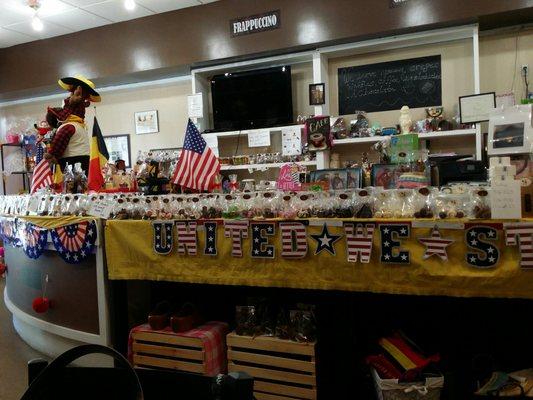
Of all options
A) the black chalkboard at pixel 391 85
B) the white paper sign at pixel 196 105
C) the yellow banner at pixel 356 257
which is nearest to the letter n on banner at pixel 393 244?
the yellow banner at pixel 356 257

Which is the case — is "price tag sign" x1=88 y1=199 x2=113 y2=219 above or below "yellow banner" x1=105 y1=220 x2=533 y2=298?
above

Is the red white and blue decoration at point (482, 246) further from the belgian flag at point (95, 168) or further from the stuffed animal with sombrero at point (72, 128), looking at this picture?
the stuffed animal with sombrero at point (72, 128)

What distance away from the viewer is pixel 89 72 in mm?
5488

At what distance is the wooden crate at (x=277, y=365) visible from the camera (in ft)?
6.86

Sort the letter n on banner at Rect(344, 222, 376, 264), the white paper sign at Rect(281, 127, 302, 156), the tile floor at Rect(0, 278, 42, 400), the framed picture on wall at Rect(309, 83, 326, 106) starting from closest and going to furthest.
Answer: the letter n on banner at Rect(344, 222, 376, 264) < the tile floor at Rect(0, 278, 42, 400) < the framed picture on wall at Rect(309, 83, 326, 106) < the white paper sign at Rect(281, 127, 302, 156)

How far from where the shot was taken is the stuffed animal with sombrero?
3342mm

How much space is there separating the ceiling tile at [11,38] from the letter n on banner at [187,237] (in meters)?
4.68

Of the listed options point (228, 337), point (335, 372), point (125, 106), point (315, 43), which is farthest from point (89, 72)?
point (335, 372)

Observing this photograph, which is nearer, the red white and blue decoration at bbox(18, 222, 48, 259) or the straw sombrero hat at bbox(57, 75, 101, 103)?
the red white and blue decoration at bbox(18, 222, 48, 259)

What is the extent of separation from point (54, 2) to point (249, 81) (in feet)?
7.35

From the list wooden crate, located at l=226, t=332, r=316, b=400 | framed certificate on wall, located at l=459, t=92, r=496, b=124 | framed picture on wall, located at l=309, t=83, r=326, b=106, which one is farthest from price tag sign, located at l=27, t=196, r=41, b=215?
framed certificate on wall, located at l=459, t=92, r=496, b=124

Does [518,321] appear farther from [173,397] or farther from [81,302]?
[81,302]

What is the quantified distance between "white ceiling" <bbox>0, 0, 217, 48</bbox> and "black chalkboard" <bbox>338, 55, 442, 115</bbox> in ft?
6.08

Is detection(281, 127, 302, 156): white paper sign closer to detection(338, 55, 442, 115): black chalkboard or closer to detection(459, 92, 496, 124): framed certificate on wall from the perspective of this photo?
detection(338, 55, 442, 115): black chalkboard
